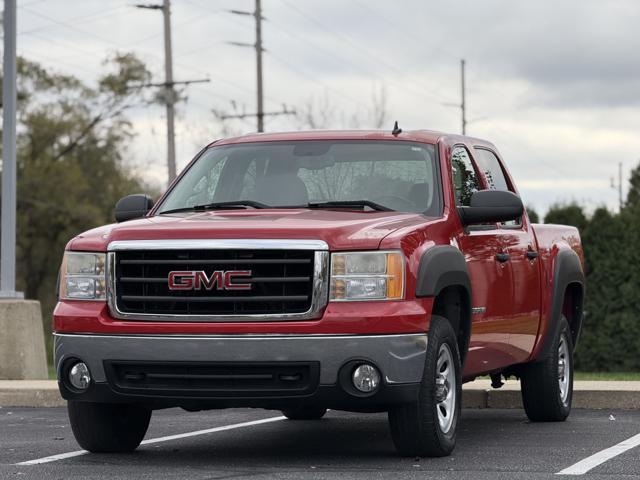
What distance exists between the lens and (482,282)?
9.34 metres

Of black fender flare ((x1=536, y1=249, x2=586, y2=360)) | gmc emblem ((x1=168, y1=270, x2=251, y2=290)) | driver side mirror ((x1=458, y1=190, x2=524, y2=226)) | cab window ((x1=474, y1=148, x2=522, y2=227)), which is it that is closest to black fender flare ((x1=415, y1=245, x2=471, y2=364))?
driver side mirror ((x1=458, y1=190, x2=524, y2=226))

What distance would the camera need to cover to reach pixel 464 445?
9461 millimetres

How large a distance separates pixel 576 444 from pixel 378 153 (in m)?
2.30

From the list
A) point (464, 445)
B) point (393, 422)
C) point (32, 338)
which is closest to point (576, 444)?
point (464, 445)

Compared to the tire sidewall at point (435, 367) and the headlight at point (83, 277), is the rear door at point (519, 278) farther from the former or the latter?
the headlight at point (83, 277)

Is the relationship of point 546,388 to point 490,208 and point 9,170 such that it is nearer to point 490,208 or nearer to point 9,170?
point 490,208

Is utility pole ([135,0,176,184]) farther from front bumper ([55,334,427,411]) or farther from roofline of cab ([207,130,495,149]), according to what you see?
front bumper ([55,334,427,411])

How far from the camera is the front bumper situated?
25.6 feet

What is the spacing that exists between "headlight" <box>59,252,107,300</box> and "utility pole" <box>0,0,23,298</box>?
8.34m

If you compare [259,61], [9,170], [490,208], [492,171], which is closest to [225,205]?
[490,208]

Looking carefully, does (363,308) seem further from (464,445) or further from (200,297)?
(464,445)

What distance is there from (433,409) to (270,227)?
1373 millimetres

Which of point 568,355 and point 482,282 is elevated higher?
point 482,282

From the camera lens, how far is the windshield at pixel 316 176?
29.8 feet
